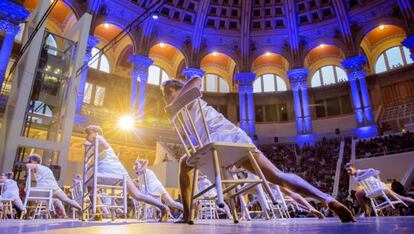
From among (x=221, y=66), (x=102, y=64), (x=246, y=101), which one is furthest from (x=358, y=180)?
(x=221, y=66)

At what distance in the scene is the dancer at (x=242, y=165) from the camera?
220cm

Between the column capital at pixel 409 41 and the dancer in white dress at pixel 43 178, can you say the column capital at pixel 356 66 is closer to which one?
the column capital at pixel 409 41

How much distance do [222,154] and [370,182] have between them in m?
5.22

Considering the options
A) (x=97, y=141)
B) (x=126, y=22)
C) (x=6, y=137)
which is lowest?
(x=97, y=141)

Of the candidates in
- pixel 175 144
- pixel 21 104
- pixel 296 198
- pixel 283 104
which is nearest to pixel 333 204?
pixel 296 198

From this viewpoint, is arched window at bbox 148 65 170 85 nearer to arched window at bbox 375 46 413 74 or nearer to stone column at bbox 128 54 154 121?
stone column at bbox 128 54 154 121

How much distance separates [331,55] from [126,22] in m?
16.0

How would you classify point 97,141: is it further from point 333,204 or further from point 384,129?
point 384,129

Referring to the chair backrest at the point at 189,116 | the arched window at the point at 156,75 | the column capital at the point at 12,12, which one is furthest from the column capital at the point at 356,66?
the chair backrest at the point at 189,116

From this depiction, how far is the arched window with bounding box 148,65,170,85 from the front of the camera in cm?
2382

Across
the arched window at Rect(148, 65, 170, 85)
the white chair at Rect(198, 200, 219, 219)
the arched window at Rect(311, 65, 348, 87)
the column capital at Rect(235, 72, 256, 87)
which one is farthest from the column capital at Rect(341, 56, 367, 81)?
the white chair at Rect(198, 200, 219, 219)

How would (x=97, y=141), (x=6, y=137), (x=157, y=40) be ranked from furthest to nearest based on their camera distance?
1. (x=157, y=40)
2. (x=6, y=137)
3. (x=97, y=141)

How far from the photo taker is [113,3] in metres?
19.3

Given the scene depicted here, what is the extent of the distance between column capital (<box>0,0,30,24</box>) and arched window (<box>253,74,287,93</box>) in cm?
1730
